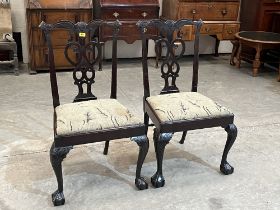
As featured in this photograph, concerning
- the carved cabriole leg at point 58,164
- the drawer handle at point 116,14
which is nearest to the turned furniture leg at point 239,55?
the drawer handle at point 116,14

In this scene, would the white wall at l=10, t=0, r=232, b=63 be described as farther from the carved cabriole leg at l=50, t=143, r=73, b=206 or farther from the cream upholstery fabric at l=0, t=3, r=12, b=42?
the carved cabriole leg at l=50, t=143, r=73, b=206

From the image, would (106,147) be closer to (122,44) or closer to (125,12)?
(125,12)

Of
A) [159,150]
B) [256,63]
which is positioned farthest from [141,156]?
[256,63]

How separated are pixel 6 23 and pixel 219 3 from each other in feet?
8.53

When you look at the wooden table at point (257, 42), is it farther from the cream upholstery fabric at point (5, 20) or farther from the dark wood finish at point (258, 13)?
the cream upholstery fabric at point (5, 20)

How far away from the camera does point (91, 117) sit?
2059mm

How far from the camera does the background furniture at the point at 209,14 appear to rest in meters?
4.43

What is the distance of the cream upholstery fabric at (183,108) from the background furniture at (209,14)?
2239 mm

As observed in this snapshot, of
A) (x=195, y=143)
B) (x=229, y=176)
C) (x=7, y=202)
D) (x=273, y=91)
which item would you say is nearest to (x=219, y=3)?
(x=273, y=91)

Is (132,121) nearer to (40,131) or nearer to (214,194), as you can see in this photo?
(214,194)

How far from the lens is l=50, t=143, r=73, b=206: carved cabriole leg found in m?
1.94

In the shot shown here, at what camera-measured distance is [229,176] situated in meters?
2.39

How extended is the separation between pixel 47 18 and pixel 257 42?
2.48m

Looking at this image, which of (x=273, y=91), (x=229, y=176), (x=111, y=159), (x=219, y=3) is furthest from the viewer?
(x=219, y=3)
